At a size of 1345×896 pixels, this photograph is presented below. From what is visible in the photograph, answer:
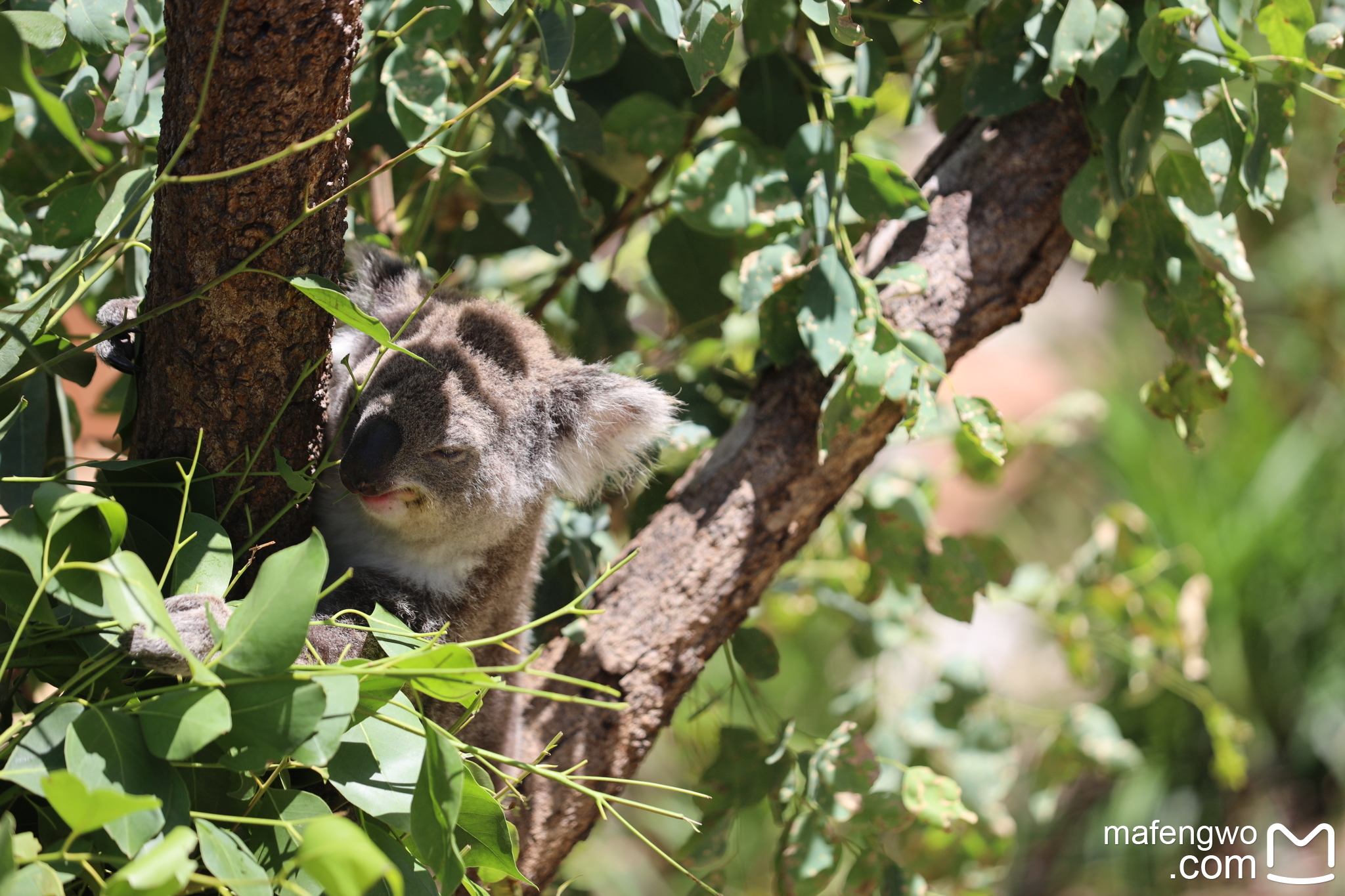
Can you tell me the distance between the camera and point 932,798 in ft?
5.91

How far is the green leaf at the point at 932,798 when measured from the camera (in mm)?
1771

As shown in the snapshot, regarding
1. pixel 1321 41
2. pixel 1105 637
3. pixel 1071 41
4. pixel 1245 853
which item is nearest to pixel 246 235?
pixel 1071 41

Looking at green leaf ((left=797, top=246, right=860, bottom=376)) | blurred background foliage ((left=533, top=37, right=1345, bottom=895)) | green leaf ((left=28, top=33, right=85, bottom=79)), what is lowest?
blurred background foliage ((left=533, top=37, right=1345, bottom=895))

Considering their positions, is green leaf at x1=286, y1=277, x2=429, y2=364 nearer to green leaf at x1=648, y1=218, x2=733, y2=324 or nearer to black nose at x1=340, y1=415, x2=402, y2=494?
black nose at x1=340, y1=415, x2=402, y2=494

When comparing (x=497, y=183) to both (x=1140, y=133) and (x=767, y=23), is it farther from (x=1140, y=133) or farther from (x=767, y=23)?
(x=1140, y=133)

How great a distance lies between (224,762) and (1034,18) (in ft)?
5.43

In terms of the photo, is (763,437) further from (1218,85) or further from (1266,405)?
(1266,405)

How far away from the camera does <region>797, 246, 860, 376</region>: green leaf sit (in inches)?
66.1

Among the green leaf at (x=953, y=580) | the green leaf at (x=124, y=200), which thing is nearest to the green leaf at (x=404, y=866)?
the green leaf at (x=124, y=200)

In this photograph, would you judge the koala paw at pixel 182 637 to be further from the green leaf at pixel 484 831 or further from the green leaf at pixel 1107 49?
the green leaf at pixel 1107 49

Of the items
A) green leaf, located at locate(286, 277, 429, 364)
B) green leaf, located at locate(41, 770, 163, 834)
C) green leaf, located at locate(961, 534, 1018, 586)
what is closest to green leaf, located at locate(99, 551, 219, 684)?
green leaf, located at locate(41, 770, 163, 834)

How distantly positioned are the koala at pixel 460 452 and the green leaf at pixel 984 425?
50cm

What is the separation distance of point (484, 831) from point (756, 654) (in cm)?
101

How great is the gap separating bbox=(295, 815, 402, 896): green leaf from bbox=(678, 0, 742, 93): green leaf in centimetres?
95
